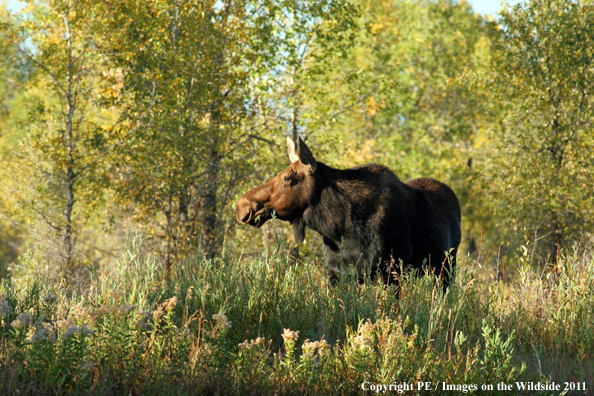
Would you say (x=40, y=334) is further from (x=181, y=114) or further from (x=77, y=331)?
(x=181, y=114)

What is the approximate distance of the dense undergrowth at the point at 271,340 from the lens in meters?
3.63

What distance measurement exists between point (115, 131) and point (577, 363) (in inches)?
367

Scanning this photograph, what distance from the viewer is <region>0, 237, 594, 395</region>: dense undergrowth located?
363 cm

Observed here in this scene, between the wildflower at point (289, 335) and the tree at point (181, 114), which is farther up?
the tree at point (181, 114)

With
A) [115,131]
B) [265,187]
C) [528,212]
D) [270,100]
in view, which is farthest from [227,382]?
[528,212]

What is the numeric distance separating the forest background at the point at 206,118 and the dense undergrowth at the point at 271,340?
10.7ft

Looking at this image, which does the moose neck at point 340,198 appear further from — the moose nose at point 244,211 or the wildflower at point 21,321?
the wildflower at point 21,321

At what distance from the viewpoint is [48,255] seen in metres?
12.2

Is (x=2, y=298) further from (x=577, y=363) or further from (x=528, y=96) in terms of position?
(x=528, y=96)

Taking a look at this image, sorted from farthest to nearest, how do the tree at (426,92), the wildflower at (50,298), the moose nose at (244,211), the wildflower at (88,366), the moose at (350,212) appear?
1. the tree at (426,92)
2. the moose nose at (244,211)
3. the moose at (350,212)
4. the wildflower at (50,298)
5. the wildflower at (88,366)

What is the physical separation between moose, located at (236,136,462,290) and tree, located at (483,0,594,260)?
873 centimetres

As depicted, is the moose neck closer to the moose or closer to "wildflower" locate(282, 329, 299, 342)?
the moose

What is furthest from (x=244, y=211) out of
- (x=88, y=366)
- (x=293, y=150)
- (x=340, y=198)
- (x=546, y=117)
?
(x=546, y=117)

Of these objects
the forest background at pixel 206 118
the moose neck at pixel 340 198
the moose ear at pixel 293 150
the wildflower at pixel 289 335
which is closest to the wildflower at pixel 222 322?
the wildflower at pixel 289 335
